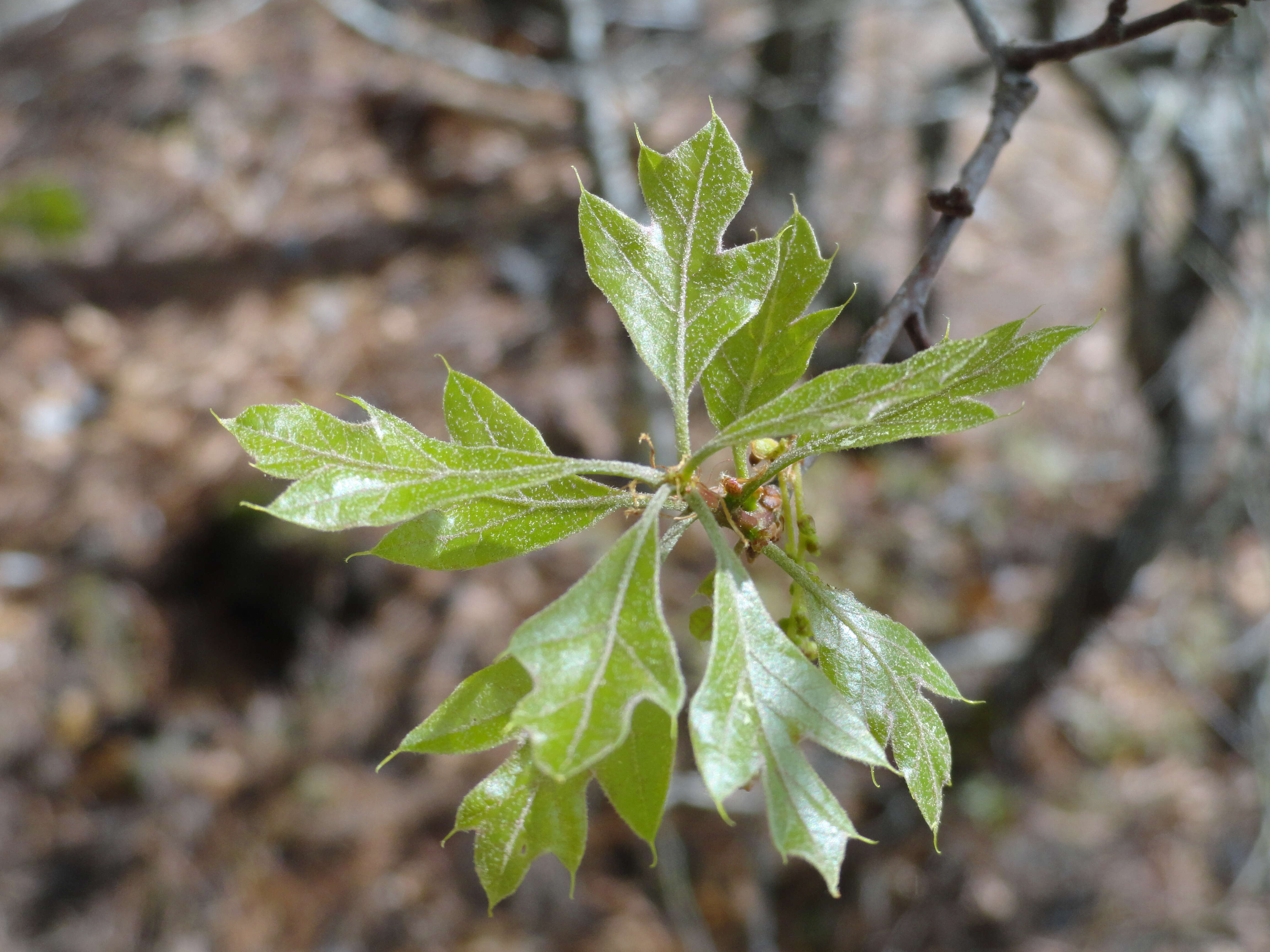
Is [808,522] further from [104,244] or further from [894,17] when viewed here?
[894,17]

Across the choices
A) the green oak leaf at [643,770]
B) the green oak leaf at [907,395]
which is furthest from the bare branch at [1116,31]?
the green oak leaf at [643,770]

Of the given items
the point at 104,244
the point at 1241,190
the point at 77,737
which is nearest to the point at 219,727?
the point at 77,737

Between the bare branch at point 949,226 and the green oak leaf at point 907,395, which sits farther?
the bare branch at point 949,226

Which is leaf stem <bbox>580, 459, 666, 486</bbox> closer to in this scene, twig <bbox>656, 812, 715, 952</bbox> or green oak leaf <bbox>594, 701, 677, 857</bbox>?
green oak leaf <bbox>594, 701, 677, 857</bbox>

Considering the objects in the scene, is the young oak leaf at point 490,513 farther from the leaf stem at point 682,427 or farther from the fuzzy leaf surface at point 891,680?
the fuzzy leaf surface at point 891,680

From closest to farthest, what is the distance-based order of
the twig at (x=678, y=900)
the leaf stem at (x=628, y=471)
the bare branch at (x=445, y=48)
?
the leaf stem at (x=628, y=471), the twig at (x=678, y=900), the bare branch at (x=445, y=48)

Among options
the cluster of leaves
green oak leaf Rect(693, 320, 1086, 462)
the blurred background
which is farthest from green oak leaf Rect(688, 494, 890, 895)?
the blurred background

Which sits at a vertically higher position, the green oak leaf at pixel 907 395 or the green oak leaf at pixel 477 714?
the green oak leaf at pixel 907 395
